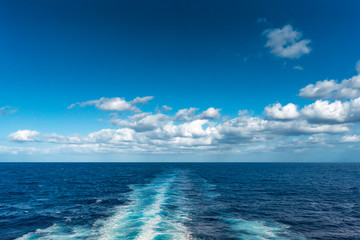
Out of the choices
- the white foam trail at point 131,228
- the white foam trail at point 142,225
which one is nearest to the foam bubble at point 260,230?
the white foam trail at point 131,228

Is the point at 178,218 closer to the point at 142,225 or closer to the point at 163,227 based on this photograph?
the point at 163,227

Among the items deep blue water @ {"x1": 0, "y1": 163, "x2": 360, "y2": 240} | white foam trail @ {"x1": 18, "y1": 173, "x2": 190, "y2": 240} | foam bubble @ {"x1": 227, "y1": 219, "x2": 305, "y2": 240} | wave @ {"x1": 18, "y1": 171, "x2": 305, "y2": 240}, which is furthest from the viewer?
deep blue water @ {"x1": 0, "y1": 163, "x2": 360, "y2": 240}

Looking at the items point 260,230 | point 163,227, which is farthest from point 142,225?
point 260,230

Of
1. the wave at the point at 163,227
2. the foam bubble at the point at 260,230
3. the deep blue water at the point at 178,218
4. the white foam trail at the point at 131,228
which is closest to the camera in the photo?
the white foam trail at the point at 131,228

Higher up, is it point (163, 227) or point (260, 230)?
point (163, 227)

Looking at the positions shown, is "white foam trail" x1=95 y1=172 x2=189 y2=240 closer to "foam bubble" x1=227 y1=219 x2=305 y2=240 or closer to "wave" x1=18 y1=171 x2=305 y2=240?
"wave" x1=18 y1=171 x2=305 y2=240

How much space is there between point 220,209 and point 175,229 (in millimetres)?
15389

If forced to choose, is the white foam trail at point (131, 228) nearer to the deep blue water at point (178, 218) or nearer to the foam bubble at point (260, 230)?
the deep blue water at point (178, 218)

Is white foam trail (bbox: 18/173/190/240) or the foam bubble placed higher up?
white foam trail (bbox: 18/173/190/240)

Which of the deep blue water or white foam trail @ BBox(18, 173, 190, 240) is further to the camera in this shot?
the deep blue water

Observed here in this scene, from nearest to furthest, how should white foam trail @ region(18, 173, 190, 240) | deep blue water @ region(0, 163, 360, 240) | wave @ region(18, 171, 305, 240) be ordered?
white foam trail @ region(18, 173, 190, 240) → wave @ region(18, 171, 305, 240) → deep blue water @ region(0, 163, 360, 240)

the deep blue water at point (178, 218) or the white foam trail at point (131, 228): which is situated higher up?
the white foam trail at point (131, 228)

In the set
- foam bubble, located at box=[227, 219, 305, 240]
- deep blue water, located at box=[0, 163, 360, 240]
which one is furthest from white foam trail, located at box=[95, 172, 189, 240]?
foam bubble, located at box=[227, 219, 305, 240]

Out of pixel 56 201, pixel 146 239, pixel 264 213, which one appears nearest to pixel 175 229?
pixel 146 239
